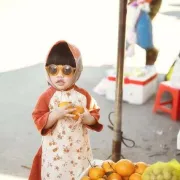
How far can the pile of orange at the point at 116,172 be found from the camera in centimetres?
196

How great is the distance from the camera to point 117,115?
260 centimetres

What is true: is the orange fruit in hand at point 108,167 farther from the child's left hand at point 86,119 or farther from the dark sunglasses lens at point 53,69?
the dark sunglasses lens at point 53,69

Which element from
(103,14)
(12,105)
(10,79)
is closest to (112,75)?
(12,105)

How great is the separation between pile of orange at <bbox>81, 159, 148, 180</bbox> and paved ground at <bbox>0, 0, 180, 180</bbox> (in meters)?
1.24

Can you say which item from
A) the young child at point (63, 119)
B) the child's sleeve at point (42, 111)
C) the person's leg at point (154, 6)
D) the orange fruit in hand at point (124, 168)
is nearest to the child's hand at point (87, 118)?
the young child at point (63, 119)

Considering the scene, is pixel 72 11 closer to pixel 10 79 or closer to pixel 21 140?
pixel 10 79

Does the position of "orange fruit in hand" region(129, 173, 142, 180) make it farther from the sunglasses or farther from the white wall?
the white wall

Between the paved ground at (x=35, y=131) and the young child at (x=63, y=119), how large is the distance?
91cm

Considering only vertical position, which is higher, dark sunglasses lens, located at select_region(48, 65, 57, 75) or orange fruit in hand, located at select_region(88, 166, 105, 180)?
dark sunglasses lens, located at select_region(48, 65, 57, 75)

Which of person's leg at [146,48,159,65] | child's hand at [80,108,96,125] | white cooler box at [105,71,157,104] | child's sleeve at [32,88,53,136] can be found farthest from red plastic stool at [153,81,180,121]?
child's sleeve at [32,88,53,136]

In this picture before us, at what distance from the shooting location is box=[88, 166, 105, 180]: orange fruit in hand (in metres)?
1.97

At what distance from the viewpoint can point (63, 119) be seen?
2213 millimetres

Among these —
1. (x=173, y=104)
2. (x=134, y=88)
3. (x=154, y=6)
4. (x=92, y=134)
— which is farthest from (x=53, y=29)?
(x=92, y=134)

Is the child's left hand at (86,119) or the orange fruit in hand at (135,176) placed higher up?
the child's left hand at (86,119)
